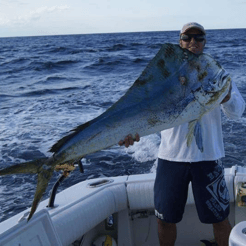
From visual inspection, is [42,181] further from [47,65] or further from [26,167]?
[47,65]

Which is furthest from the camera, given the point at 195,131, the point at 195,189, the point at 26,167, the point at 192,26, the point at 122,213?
the point at 122,213

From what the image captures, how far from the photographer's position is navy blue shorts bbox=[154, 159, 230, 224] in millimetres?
2736

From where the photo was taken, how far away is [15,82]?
19750 mm

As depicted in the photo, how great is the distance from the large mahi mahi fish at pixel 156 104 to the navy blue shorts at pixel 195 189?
2.68 ft

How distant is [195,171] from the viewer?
8.99ft

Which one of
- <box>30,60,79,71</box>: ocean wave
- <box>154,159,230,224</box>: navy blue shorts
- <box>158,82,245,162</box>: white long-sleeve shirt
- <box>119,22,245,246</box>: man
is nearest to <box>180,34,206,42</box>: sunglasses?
<box>119,22,245,246</box>: man

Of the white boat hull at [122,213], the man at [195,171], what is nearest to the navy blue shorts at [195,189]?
the man at [195,171]

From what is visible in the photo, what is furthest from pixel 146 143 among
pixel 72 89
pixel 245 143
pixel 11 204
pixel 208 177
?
pixel 72 89

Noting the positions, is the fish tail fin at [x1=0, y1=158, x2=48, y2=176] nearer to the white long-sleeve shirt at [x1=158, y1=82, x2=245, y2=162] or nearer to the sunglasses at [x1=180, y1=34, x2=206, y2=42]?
the white long-sleeve shirt at [x1=158, y1=82, x2=245, y2=162]

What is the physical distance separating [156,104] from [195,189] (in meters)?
1.05

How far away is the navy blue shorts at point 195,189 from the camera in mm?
2736

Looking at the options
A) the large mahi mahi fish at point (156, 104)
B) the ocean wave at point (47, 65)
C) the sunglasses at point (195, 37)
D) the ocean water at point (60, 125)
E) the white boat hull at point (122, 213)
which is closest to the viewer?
the large mahi mahi fish at point (156, 104)

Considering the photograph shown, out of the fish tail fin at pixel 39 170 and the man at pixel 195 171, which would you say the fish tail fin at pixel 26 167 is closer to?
the fish tail fin at pixel 39 170

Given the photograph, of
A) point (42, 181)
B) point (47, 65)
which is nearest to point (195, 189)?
point (42, 181)
